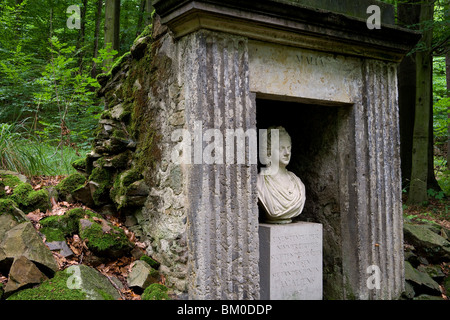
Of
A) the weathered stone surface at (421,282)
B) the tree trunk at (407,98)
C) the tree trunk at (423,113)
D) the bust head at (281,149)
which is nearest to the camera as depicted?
the bust head at (281,149)

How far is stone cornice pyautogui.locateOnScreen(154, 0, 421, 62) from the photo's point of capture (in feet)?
9.93

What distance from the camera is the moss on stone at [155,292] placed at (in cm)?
318

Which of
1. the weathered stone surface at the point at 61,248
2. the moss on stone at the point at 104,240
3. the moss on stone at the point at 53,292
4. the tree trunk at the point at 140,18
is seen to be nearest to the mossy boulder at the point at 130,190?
the moss on stone at the point at 104,240

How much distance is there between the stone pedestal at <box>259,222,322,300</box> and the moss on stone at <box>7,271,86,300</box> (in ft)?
5.65

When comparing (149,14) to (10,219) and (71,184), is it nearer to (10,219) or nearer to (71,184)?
(71,184)

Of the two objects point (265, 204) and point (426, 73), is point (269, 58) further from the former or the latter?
point (426, 73)

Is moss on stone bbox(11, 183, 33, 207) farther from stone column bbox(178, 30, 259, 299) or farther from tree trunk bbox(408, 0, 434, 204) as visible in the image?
tree trunk bbox(408, 0, 434, 204)

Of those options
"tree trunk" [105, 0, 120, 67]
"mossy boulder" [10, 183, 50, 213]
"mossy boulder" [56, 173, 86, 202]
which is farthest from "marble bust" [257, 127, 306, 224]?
"tree trunk" [105, 0, 120, 67]

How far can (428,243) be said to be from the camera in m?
5.39

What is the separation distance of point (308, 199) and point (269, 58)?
199 cm

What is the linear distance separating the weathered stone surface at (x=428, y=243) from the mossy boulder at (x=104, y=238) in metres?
4.20

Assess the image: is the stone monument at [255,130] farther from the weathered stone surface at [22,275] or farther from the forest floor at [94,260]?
the weathered stone surface at [22,275]

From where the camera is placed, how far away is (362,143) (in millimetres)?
4031

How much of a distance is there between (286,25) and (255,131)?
1.01 meters
